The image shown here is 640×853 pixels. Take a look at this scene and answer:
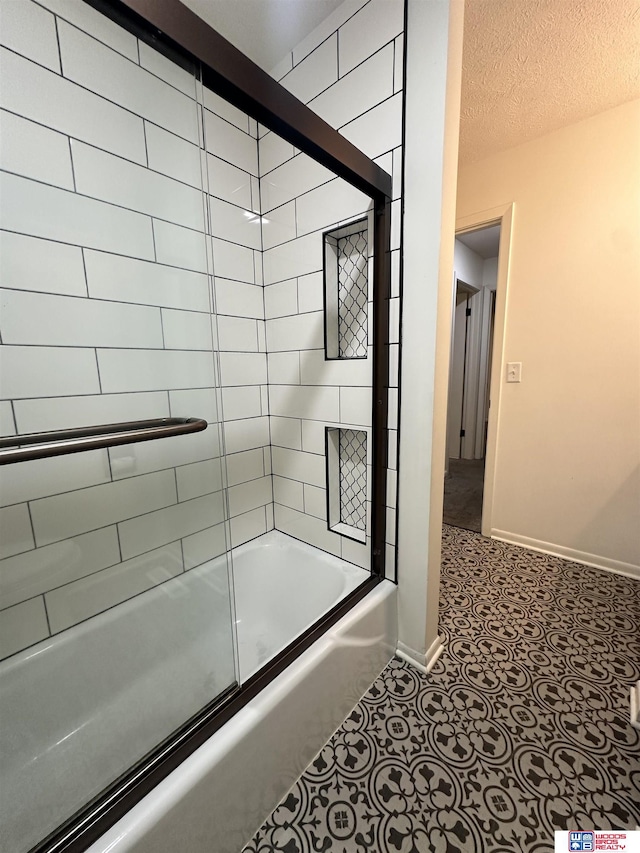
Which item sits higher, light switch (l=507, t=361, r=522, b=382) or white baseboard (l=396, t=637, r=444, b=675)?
light switch (l=507, t=361, r=522, b=382)

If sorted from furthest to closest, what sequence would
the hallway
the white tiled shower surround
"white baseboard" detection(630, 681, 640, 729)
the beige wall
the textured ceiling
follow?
the beige wall, the textured ceiling, "white baseboard" detection(630, 681, 640, 729), the white tiled shower surround, the hallway

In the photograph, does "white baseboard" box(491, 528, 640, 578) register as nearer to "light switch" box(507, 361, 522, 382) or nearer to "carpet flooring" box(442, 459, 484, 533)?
"carpet flooring" box(442, 459, 484, 533)

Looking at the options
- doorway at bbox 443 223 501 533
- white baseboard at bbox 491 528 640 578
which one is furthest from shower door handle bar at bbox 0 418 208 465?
doorway at bbox 443 223 501 533

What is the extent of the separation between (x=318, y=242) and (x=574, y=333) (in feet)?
5.01

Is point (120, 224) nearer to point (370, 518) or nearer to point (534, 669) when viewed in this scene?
point (370, 518)

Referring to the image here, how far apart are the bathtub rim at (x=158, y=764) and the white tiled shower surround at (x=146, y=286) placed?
502 millimetres

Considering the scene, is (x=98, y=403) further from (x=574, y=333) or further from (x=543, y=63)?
(x=574, y=333)

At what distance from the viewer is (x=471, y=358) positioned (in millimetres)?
3832

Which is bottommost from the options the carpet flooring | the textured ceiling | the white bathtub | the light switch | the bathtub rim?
the carpet flooring

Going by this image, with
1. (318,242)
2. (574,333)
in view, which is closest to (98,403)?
(318,242)

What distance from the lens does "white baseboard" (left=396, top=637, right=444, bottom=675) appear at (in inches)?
51.8

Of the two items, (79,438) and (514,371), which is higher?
(514,371)

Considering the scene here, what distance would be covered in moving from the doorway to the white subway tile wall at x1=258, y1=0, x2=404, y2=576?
199 cm

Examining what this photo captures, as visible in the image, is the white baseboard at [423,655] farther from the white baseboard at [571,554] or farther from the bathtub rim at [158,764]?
the white baseboard at [571,554]
